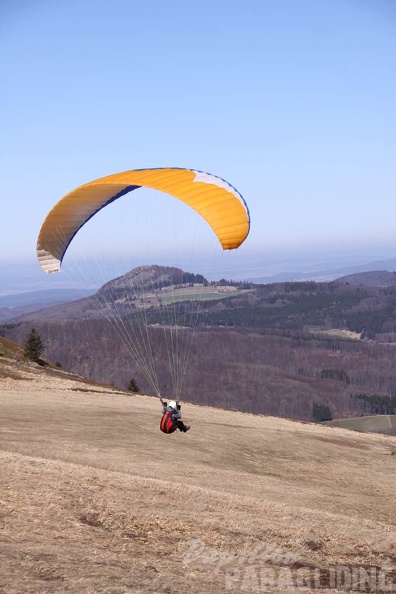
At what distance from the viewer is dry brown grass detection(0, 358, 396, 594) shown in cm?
1412

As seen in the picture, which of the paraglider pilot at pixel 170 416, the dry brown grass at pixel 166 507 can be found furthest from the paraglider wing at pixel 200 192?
the dry brown grass at pixel 166 507

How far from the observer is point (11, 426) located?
31719 millimetres

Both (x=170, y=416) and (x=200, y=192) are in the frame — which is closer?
(x=170, y=416)

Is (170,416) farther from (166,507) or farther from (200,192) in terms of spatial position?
(200,192)

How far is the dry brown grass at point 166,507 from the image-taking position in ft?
46.3

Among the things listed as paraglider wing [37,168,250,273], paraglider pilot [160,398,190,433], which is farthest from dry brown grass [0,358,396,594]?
paraglider wing [37,168,250,273]

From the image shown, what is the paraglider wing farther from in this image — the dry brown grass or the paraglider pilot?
the dry brown grass

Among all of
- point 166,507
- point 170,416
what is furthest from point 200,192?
point 166,507

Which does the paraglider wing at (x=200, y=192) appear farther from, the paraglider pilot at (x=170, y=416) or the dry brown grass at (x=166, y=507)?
the dry brown grass at (x=166, y=507)

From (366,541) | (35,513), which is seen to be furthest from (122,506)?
(366,541)

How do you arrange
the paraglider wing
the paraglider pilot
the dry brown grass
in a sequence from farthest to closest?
the paraglider wing, the paraglider pilot, the dry brown grass

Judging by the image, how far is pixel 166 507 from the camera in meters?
19.8

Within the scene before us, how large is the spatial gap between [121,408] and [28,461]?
24.7 m

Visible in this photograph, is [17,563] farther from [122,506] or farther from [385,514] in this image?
[385,514]
